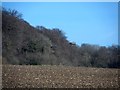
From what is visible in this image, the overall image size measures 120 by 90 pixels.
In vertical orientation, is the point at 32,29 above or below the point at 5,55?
above

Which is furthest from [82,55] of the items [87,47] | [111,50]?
[111,50]

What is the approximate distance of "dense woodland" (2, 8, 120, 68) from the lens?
17766 millimetres

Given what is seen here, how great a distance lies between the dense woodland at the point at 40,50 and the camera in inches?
699

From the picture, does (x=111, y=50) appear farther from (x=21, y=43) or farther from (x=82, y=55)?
(x=21, y=43)

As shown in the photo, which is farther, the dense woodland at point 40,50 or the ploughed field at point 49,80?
the dense woodland at point 40,50

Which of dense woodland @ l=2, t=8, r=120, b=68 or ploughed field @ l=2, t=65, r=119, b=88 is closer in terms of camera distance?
ploughed field @ l=2, t=65, r=119, b=88

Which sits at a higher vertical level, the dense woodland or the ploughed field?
the dense woodland

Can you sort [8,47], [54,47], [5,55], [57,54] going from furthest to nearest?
[54,47] → [57,54] → [8,47] → [5,55]

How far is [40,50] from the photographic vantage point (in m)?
19.9

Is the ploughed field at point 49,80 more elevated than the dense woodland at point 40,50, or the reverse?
the dense woodland at point 40,50

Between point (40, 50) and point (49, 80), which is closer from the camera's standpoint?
point (49, 80)

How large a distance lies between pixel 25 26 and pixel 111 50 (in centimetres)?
607

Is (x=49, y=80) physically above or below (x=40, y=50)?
below

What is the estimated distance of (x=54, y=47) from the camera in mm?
22359
